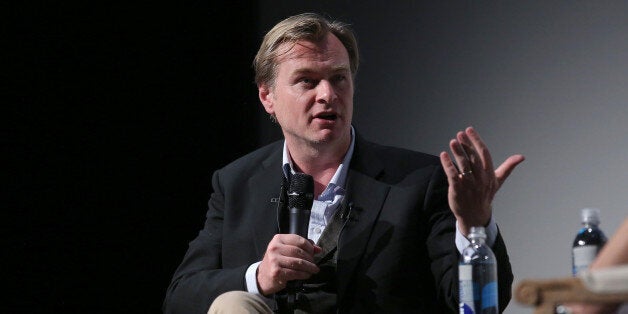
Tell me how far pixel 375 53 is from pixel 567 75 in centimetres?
81

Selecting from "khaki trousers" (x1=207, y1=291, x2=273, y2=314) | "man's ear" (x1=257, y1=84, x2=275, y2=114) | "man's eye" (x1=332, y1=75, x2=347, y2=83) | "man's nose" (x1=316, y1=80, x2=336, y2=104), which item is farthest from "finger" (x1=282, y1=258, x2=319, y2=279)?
"man's ear" (x1=257, y1=84, x2=275, y2=114)

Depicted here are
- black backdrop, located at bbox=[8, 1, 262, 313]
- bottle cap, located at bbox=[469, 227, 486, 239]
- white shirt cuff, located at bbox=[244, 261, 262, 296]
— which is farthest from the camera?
black backdrop, located at bbox=[8, 1, 262, 313]

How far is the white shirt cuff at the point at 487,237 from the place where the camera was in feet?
6.70

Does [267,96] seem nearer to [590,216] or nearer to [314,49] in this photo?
[314,49]

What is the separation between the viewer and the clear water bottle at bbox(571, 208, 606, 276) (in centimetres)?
199

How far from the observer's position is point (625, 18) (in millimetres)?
2805

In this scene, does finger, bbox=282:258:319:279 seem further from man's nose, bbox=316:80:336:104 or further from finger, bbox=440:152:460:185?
man's nose, bbox=316:80:336:104

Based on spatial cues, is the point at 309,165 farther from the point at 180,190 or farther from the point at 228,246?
the point at 180,190

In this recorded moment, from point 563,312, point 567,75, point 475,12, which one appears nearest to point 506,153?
point 567,75

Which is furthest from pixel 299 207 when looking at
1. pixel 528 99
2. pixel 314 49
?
pixel 528 99

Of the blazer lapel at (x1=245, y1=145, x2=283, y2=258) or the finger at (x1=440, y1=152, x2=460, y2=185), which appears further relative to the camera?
the blazer lapel at (x1=245, y1=145, x2=283, y2=258)

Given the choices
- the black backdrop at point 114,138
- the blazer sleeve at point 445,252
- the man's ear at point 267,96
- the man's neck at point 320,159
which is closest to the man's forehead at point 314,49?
the man's ear at point 267,96

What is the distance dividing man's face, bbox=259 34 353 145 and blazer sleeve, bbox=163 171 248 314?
0.34 meters

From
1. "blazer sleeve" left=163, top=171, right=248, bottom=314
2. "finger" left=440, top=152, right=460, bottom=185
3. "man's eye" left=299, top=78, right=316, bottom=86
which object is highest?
"man's eye" left=299, top=78, right=316, bottom=86
